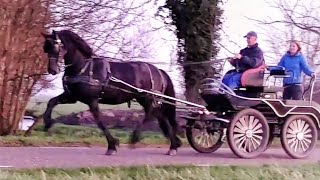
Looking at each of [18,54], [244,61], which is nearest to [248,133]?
[244,61]

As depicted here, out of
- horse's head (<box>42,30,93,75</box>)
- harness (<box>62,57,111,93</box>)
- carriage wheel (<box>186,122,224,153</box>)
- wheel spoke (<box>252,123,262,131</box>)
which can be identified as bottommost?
carriage wheel (<box>186,122,224,153</box>)

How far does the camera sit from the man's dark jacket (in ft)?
41.2

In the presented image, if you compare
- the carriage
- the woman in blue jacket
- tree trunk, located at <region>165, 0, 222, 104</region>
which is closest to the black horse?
the carriage

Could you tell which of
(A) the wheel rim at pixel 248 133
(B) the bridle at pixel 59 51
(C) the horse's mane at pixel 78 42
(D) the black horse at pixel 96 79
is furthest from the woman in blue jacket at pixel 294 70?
(B) the bridle at pixel 59 51

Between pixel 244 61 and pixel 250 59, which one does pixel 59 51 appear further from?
pixel 250 59

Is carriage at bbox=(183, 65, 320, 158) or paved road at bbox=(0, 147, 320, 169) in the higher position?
carriage at bbox=(183, 65, 320, 158)

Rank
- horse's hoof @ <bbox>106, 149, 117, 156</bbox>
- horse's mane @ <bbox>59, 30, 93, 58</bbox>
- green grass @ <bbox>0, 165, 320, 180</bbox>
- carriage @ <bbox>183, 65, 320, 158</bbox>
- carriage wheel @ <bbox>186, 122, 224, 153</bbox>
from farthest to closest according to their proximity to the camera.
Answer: carriage wheel @ <bbox>186, 122, 224, 153</bbox> < carriage @ <bbox>183, 65, 320, 158</bbox> < horse's mane @ <bbox>59, 30, 93, 58</bbox> < horse's hoof @ <bbox>106, 149, 117, 156</bbox> < green grass @ <bbox>0, 165, 320, 180</bbox>

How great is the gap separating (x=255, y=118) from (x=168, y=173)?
153 inches

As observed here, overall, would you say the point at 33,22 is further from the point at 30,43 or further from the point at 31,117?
the point at 31,117

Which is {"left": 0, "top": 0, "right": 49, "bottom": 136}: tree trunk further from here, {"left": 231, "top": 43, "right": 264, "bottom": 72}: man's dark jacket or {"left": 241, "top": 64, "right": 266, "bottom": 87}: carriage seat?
{"left": 241, "top": 64, "right": 266, "bottom": 87}: carriage seat

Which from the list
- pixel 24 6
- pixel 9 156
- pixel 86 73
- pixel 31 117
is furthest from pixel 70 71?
pixel 31 117

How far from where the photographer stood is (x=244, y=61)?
1255 cm

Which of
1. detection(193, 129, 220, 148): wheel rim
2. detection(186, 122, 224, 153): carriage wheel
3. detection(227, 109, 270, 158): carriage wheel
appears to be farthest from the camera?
detection(193, 129, 220, 148): wheel rim

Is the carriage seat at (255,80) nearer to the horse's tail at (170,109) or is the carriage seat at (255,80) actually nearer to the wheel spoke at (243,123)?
the wheel spoke at (243,123)
